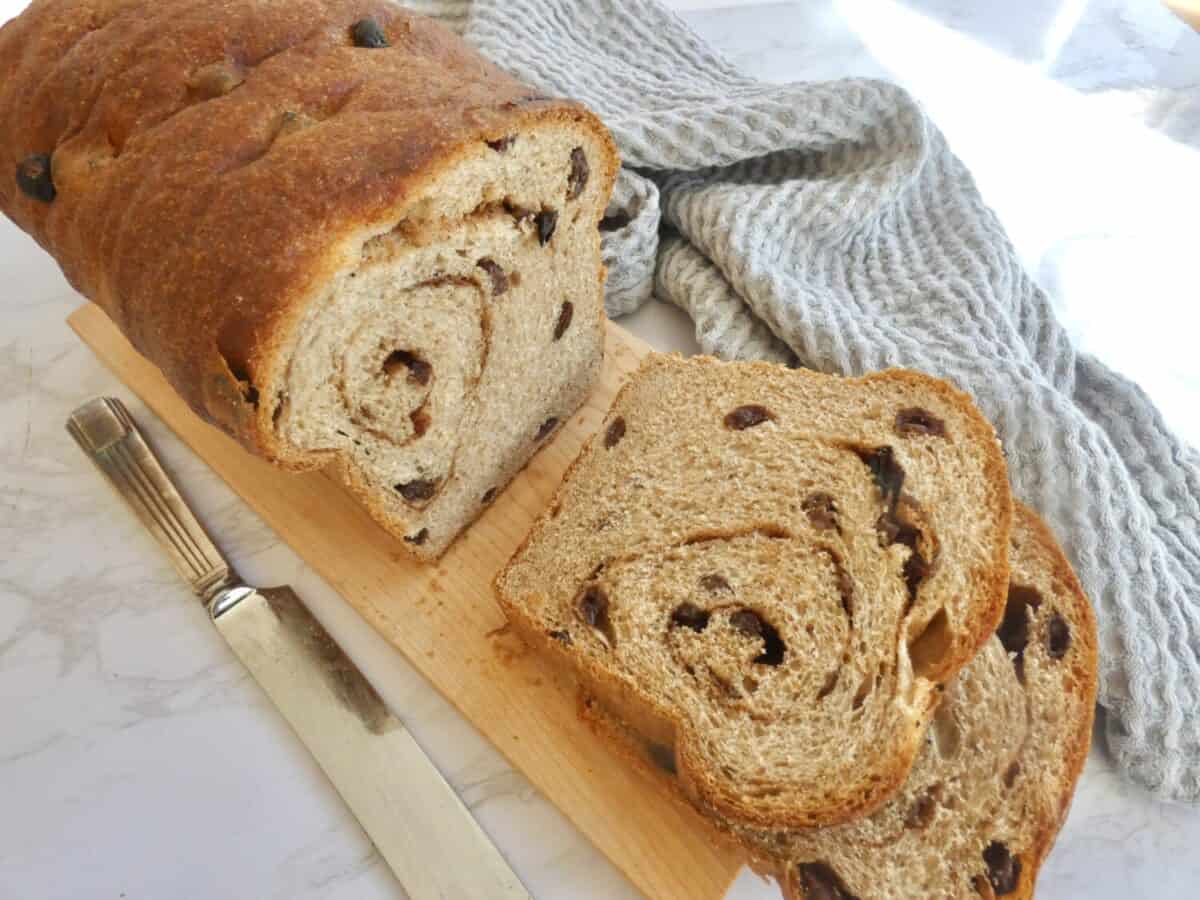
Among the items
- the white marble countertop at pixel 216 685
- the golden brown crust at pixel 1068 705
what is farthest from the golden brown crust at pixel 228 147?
the golden brown crust at pixel 1068 705

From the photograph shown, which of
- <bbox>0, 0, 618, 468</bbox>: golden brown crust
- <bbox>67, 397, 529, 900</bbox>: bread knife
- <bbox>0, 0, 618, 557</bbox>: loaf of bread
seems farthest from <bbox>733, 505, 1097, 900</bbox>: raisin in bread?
<bbox>0, 0, 618, 468</bbox>: golden brown crust

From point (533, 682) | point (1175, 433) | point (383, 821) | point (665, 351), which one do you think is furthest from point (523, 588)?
point (1175, 433)

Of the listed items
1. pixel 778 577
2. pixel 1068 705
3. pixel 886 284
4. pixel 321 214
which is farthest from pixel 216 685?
pixel 886 284

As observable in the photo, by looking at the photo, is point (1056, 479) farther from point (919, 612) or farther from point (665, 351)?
point (665, 351)

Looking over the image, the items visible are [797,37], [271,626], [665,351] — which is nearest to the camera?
[271,626]

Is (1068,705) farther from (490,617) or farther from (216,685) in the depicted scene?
(216,685)

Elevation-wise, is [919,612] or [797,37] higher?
[797,37]

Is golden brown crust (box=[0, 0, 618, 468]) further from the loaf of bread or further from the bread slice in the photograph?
the bread slice
